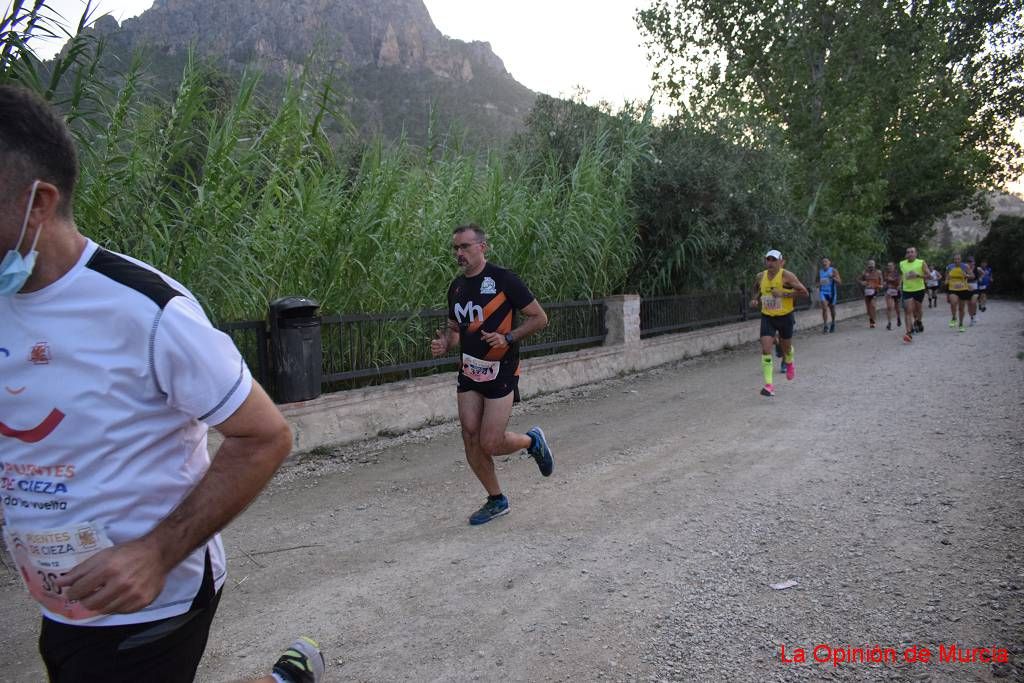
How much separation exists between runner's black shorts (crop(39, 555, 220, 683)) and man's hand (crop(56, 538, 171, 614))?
11cm

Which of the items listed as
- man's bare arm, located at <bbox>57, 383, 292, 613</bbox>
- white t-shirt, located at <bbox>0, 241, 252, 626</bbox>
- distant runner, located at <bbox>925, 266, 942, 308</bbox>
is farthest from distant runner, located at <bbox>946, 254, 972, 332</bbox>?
white t-shirt, located at <bbox>0, 241, 252, 626</bbox>

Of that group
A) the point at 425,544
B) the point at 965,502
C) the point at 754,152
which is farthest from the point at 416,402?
the point at 754,152

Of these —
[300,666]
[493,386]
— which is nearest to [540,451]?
[493,386]

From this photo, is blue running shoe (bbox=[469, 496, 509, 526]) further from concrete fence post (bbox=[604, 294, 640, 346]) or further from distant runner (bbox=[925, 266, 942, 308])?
distant runner (bbox=[925, 266, 942, 308])

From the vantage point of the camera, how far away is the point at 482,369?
4781 mm

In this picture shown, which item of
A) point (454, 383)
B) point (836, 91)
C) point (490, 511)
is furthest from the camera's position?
point (836, 91)

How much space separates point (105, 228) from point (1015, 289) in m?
44.6

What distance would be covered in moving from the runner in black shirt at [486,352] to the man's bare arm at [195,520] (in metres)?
3.24

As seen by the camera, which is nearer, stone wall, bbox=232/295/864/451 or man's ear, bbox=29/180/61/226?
man's ear, bbox=29/180/61/226

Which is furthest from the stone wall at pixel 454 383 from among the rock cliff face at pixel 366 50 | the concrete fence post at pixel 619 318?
the rock cliff face at pixel 366 50

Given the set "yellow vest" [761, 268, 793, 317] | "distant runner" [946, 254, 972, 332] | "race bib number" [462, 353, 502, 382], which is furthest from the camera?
"distant runner" [946, 254, 972, 332]

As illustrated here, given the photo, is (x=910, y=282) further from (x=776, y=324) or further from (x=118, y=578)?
(x=118, y=578)

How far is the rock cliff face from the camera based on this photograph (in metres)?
6.72

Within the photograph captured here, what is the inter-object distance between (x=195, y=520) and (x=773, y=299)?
31.1 ft
